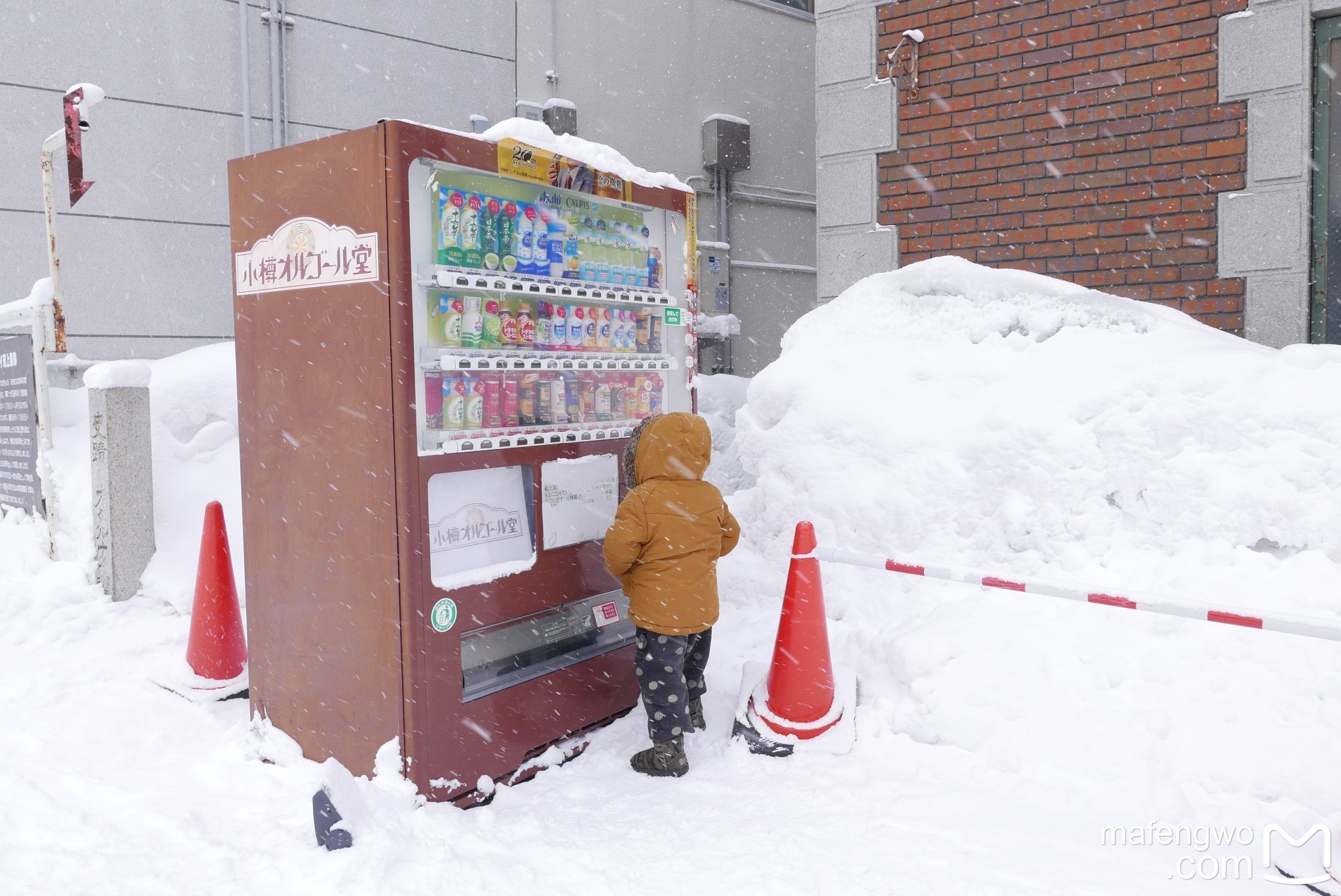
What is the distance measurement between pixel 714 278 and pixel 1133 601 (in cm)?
845

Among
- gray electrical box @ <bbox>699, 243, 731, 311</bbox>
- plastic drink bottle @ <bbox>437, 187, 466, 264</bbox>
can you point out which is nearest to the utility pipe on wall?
gray electrical box @ <bbox>699, 243, 731, 311</bbox>

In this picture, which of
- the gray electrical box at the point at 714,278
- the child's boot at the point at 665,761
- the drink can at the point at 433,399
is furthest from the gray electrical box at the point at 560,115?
the child's boot at the point at 665,761

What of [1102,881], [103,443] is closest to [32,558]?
[103,443]

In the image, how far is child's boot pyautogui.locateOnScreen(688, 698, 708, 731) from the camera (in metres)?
4.17

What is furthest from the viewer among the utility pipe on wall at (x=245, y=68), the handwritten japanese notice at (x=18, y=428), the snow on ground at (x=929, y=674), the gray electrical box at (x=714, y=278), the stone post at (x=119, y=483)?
the gray electrical box at (x=714, y=278)

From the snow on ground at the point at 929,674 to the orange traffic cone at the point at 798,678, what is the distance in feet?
0.42

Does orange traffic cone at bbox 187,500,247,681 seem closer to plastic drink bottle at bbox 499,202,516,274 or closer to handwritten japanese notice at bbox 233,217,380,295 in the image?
handwritten japanese notice at bbox 233,217,380,295

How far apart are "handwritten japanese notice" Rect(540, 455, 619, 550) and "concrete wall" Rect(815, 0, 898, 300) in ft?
12.6

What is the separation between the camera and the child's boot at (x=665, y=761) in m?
3.78

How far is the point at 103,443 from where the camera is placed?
5609 millimetres

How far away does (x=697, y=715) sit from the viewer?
165 inches

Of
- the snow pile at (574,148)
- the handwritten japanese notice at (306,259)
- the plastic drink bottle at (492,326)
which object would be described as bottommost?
the plastic drink bottle at (492,326)

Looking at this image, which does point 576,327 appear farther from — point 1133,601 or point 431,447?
point 1133,601

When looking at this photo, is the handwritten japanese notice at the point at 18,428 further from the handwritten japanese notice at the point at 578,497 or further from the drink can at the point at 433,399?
the handwritten japanese notice at the point at 578,497
